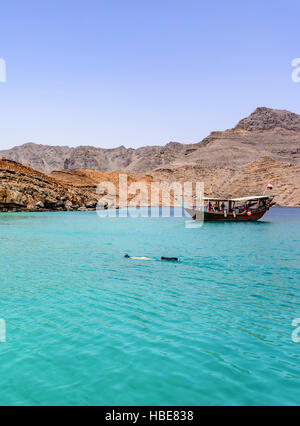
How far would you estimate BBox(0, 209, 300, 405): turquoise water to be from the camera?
21.6 ft

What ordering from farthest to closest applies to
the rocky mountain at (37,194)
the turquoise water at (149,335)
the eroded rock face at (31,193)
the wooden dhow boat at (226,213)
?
the rocky mountain at (37,194) → the eroded rock face at (31,193) → the wooden dhow boat at (226,213) → the turquoise water at (149,335)

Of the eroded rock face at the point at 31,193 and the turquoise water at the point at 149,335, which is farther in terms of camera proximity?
the eroded rock face at the point at 31,193

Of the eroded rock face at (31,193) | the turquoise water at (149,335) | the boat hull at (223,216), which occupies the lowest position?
the turquoise water at (149,335)

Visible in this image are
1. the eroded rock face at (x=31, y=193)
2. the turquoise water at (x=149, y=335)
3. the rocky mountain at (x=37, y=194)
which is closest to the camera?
the turquoise water at (x=149, y=335)

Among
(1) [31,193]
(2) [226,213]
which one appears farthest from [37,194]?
(2) [226,213]

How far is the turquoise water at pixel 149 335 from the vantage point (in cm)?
660

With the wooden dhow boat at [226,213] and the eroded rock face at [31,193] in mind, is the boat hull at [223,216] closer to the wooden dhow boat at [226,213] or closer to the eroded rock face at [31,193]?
the wooden dhow boat at [226,213]

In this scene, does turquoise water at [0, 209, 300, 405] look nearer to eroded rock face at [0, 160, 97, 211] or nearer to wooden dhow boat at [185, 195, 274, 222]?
wooden dhow boat at [185, 195, 274, 222]

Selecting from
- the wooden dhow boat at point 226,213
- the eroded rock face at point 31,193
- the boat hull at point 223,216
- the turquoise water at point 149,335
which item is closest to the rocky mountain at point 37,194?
the eroded rock face at point 31,193

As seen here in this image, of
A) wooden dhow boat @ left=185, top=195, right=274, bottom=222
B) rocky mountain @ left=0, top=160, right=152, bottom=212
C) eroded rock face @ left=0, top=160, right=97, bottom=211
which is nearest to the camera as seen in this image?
wooden dhow boat @ left=185, top=195, right=274, bottom=222

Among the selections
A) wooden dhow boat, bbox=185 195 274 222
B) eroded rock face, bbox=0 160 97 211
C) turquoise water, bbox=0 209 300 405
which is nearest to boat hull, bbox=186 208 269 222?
wooden dhow boat, bbox=185 195 274 222

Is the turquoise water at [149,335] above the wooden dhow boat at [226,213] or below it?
below

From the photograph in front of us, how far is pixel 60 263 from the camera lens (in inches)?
769

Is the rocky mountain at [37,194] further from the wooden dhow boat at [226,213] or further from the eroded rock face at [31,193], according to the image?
the wooden dhow boat at [226,213]
